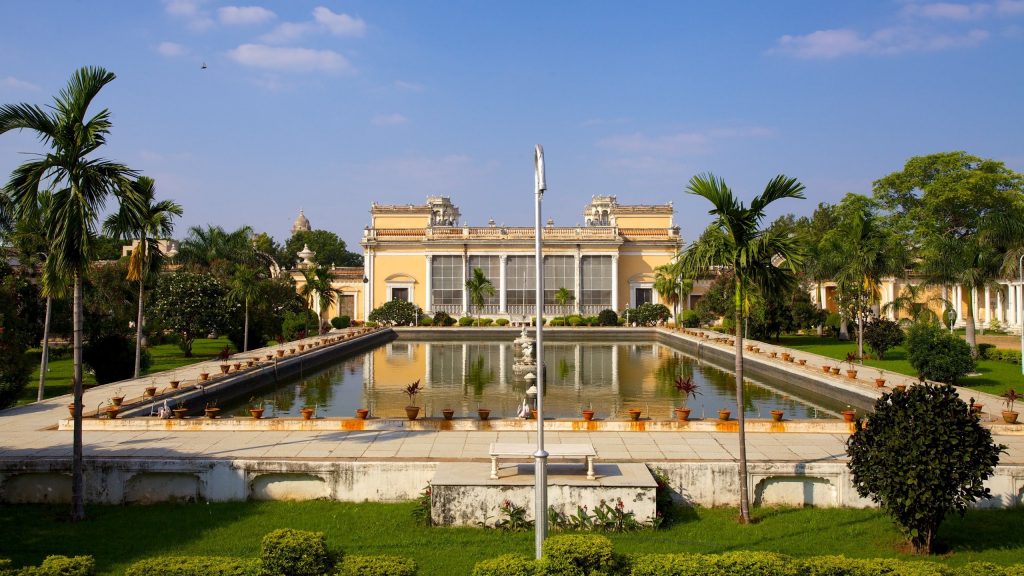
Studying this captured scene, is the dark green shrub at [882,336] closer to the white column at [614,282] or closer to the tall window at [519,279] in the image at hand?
the white column at [614,282]

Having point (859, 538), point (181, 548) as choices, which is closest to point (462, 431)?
point (181, 548)

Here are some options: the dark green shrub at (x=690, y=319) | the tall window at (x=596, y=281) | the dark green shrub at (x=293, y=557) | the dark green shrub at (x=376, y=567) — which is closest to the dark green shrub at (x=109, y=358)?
the dark green shrub at (x=293, y=557)

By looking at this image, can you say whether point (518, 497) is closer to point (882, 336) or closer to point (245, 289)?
point (882, 336)

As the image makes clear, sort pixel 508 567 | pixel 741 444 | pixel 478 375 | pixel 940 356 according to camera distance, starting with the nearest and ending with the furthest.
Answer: pixel 508 567, pixel 741 444, pixel 940 356, pixel 478 375

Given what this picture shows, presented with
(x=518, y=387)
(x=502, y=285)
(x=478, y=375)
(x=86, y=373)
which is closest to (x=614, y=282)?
(x=502, y=285)

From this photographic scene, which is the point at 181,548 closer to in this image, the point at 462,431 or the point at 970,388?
the point at 462,431

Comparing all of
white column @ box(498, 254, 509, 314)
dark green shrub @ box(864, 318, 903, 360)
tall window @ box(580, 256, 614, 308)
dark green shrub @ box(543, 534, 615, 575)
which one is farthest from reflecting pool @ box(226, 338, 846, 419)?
tall window @ box(580, 256, 614, 308)

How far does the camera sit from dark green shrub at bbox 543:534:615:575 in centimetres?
607

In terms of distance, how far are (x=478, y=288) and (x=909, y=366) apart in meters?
30.3

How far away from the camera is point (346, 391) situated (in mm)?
21609

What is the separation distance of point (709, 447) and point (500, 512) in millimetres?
3946

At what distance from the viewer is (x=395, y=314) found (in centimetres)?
4806

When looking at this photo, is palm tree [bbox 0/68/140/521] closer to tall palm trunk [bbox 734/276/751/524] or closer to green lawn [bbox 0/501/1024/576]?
Answer: green lawn [bbox 0/501/1024/576]

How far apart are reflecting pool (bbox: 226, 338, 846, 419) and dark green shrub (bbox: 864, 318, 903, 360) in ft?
→ 16.6
